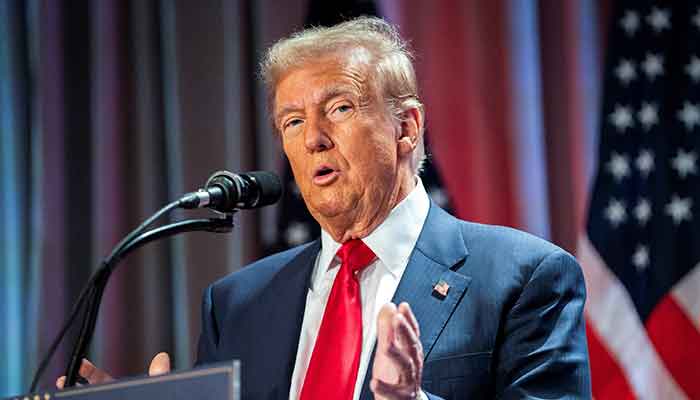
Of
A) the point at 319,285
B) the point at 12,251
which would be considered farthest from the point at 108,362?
the point at 319,285

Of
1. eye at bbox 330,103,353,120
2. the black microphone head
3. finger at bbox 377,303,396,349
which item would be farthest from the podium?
eye at bbox 330,103,353,120

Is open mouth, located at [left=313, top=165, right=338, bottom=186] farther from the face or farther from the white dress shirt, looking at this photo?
the white dress shirt

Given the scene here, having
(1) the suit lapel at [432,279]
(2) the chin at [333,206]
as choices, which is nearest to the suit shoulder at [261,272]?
(2) the chin at [333,206]

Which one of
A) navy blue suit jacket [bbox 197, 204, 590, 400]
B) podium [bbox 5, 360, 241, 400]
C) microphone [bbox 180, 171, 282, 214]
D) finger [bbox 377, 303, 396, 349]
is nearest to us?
podium [bbox 5, 360, 241, 400]

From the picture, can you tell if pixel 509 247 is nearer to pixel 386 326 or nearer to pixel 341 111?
pixel 341 111

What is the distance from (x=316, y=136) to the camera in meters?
2.43

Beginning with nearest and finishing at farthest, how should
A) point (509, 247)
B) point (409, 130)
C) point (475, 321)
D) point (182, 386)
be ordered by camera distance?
1. point (182, 386)
2. point (475, 321)
3. point (509, 247)
4. point (409, 130)

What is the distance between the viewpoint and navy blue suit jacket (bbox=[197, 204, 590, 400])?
2.17 m

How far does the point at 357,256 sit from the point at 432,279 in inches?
8.6

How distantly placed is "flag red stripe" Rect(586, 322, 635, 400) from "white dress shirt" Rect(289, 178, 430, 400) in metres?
1.24

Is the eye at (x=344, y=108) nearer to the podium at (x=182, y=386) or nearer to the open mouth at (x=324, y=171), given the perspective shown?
the open mouth at (x=324, y=171)

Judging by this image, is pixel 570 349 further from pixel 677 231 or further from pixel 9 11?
pixel 9 11

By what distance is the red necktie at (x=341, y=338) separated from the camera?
2.25m

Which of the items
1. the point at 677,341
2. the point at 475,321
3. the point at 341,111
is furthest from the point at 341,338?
the point at 677,341
